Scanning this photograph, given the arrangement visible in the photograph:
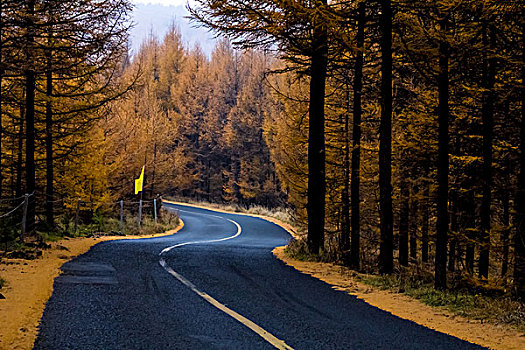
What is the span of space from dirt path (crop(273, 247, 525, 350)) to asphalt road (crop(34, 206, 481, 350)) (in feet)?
0.91

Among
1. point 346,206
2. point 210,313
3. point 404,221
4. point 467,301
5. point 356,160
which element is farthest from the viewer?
point 346,206

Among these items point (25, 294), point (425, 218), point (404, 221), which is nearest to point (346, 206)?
point (404, 221)

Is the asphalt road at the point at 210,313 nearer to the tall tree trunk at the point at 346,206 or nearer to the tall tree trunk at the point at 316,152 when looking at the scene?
the tall tree trunk at the point at 316,152

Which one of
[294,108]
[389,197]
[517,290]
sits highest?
[294,108]

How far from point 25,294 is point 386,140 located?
7.77 metres

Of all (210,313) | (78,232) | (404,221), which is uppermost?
→ (404,221)

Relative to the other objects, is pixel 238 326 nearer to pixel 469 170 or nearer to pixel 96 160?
pixel 469 170

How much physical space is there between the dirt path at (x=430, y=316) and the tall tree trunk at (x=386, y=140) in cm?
149

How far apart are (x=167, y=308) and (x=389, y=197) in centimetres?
634

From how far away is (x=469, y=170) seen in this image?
14.4 m

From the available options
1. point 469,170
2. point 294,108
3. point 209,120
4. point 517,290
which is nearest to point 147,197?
point 294,108

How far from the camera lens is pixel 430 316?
7094mm

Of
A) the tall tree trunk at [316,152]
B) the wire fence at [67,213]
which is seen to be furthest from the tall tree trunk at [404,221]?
the wire fence at [67,213]

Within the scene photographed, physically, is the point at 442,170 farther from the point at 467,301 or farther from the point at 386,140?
the point at 467,301
